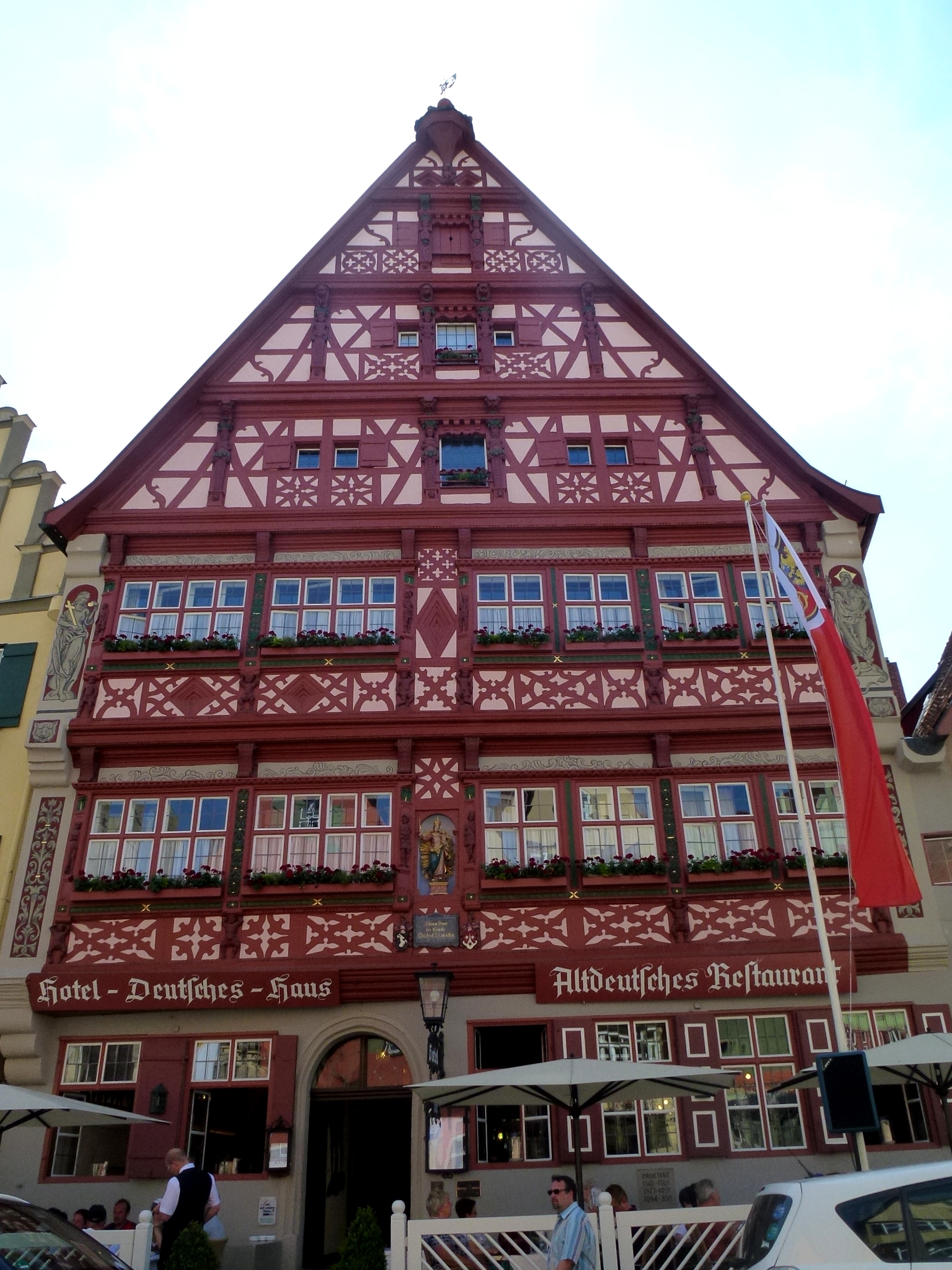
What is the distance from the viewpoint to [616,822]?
15.7 meters

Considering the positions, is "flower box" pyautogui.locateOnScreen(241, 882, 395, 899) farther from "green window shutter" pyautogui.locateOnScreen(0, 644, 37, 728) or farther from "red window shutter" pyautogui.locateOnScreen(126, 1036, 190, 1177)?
"green window shutter" pyautogui.locateOnScreen(0, 644, 37, 728)

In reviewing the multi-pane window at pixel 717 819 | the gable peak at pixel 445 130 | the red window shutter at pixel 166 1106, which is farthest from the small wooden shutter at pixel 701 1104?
the gable peak at pixel 445 130

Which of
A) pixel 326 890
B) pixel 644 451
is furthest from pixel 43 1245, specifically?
pixel 644 451

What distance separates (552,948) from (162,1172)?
5.83m

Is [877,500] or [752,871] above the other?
[877,500]

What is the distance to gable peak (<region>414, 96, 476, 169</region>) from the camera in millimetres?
21141

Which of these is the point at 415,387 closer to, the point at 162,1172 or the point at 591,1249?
the point at 162,1172

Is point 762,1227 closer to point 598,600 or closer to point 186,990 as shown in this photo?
point 186,990

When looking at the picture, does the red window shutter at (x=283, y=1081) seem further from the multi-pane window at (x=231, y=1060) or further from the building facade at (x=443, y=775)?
the multi-pane window at (x=231, y=1060)

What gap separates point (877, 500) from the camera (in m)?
17.6

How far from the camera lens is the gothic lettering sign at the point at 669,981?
14531mm

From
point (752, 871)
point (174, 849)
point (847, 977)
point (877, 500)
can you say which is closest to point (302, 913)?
point (174, 849)

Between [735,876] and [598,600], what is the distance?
16.0 feet

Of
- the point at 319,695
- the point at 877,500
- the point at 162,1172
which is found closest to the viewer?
the point at 162,1172
